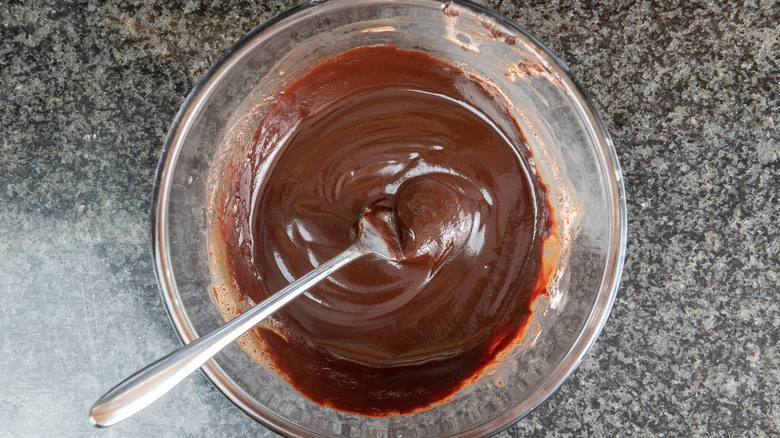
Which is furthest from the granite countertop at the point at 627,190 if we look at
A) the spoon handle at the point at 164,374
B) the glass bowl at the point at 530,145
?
the spoon handle at the point at 164,374

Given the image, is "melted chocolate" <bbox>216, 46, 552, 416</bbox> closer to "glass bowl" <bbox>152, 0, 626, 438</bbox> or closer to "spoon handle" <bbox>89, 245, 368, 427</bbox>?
"glass bowl" <bbox>152, 0, 626, 438</bbox>

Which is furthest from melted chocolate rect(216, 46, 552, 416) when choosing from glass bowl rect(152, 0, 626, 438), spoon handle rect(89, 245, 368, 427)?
spoon handle rect(89, 245, 368, 427)

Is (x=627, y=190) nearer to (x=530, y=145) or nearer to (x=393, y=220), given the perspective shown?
(x=530, y=145)

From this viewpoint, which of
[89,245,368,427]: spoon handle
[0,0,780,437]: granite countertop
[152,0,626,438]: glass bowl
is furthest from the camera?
[0,0,780,437]: granite countertop

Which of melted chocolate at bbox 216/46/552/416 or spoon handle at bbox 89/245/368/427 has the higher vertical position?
melted chocolate at bbox 216/46/552/416

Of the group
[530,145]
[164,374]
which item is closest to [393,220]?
[530,145]

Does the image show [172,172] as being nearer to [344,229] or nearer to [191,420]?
[344,229]

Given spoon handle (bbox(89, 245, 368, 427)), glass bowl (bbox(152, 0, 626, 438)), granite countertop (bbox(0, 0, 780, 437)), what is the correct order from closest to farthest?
spoon handle (bbox(89, 245, 368, 427))
glass bowl (bbox(152, 0, 626, 438))
granite countertop (bbox(0, 0, 780, 437))

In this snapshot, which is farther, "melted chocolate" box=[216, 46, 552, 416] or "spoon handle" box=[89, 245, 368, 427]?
"melted chocolate" box=[216, 46, 552, 416]


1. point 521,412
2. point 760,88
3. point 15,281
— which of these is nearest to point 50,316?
point 15,281
